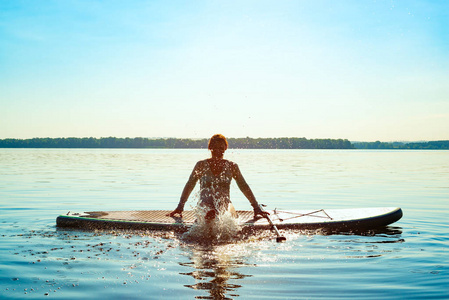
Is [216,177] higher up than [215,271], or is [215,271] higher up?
[216,177]

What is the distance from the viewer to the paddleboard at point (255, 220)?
337 inches

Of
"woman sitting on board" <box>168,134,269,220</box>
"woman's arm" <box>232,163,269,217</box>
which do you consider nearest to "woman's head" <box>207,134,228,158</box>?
"woman sitting on board" <box>168,134,269,220</box>

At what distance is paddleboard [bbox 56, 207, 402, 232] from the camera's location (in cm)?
856

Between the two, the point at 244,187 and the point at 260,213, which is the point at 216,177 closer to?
the point at 244,187

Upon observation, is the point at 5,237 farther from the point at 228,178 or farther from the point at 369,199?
the point at 369,199

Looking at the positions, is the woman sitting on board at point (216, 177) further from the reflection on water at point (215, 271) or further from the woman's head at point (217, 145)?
the reflection on water at point (215, 271)

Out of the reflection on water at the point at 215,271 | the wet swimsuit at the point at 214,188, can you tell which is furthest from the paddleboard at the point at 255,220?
the reflection on water at the point at 215,271

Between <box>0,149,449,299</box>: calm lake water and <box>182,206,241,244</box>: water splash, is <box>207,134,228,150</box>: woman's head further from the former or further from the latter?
<box>0,149,449,299</box>: calm lake water

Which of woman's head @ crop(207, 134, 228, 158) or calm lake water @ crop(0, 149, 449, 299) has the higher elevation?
woman's head @ crop(207, 134, 228, 158)

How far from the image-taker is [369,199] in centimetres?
1678

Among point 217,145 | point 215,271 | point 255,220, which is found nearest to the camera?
point 215,271

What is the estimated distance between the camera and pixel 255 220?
8828mm

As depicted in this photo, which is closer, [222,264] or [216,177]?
[222,264]

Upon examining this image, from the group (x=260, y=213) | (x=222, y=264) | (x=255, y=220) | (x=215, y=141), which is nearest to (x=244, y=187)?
(x=260, y=213)
